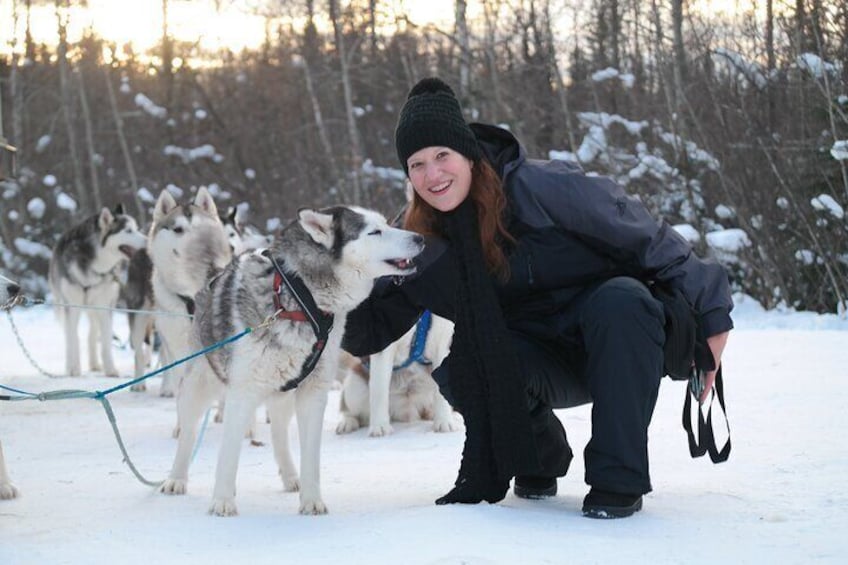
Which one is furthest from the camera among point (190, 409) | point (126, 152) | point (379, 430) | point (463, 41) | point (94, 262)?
point (126, 152)

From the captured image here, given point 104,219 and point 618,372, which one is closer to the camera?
point 618,372

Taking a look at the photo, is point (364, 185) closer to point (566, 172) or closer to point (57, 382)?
point (57, 382)

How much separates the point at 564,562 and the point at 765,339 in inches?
191

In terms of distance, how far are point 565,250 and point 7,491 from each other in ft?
6.60

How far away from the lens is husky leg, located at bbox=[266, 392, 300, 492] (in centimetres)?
342

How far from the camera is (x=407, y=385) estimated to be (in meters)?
5.14

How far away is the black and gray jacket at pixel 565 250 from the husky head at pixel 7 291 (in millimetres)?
1438

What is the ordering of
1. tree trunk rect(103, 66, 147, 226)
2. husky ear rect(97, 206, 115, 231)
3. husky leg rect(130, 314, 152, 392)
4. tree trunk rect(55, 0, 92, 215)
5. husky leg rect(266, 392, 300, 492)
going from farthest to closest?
tree trunk rect(55, 0, 92, 215) < tree trunk rect(103, 66, 147, 226) < husky ear rect(97, 206, 115, 231) < husky leg rect(130, 314, 152, 392) < husky leg rect(266, 392, 300, 492)

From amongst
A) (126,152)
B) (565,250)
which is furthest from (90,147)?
(565,250)

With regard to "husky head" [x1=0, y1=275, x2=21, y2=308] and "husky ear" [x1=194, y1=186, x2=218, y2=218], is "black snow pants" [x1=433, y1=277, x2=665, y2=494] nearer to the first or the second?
"husky head" [x1=0, y1=275, x2=21, y2=308]

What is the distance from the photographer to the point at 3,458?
3.62m

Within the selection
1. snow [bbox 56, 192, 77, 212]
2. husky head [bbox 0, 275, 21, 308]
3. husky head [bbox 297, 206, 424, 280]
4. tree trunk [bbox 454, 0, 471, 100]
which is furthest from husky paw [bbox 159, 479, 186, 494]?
snow [bbox 56, 192, 77, 212]

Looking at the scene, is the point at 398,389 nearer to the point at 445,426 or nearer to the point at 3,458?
the point at 445,426

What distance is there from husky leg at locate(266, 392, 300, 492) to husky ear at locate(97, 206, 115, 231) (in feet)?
17.7
